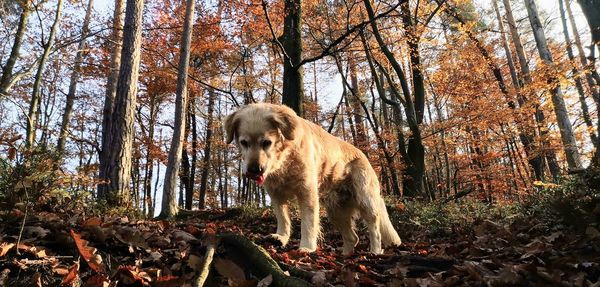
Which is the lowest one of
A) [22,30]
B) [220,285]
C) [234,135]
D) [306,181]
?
[220,285]

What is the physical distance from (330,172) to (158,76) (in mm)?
18031

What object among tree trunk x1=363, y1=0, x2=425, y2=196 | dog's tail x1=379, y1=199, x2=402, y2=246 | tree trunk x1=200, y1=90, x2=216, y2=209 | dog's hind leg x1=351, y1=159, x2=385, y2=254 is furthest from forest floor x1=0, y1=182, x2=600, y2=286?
tree trunk x1=200, y1=90, x2=216, y2=209

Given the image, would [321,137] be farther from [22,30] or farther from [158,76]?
[158,76]

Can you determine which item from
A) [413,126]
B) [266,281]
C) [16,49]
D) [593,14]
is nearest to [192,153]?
[16,49]

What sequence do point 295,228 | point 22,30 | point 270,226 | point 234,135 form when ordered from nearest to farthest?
point 234,135, point 295,228, point 270,226, point 22,30

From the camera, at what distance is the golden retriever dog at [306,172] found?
4.57 m

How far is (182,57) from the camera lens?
12172 millimetres

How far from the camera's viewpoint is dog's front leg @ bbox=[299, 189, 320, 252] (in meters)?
4.61

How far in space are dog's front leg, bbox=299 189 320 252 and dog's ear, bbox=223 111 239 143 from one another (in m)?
1.22

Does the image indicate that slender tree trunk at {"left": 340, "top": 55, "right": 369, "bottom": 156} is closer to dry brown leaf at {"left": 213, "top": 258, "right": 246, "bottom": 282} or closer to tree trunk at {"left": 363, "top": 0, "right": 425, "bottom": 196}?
tree trunk at {"left": 363, "top": 0, "right": 425, "bottom": 196}

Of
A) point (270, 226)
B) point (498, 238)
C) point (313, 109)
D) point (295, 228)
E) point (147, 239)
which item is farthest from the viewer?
point (313, 109)

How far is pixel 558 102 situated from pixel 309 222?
11851 millimetres

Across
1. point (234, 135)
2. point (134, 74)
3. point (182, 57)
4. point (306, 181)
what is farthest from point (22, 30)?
point (306, 181)

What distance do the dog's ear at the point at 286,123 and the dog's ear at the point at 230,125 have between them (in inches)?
21.8
